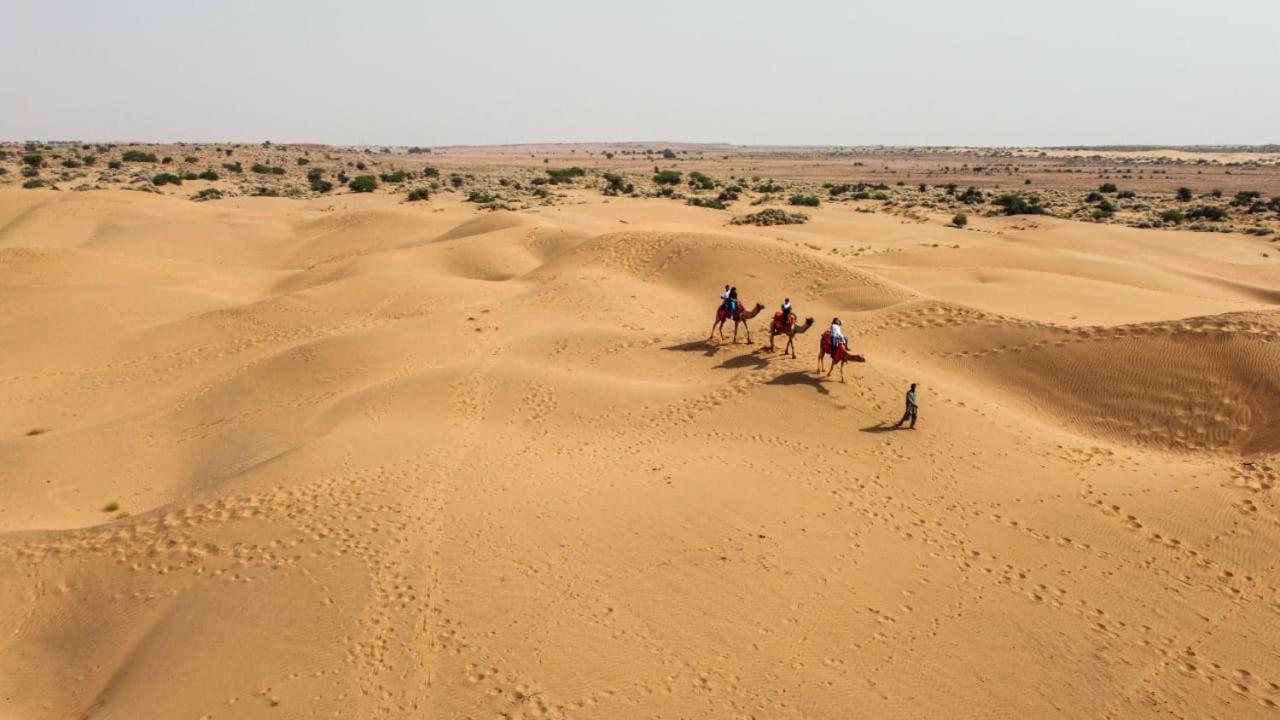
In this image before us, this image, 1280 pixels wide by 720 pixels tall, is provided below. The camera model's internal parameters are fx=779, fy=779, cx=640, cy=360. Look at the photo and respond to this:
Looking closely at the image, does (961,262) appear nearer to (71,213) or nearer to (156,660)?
(156,660)

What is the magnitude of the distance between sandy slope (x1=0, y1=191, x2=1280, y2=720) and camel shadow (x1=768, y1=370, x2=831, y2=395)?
349mm

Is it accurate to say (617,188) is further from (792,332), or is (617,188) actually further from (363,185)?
(792,332)

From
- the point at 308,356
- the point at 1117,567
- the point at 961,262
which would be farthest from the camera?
the point at 961,262

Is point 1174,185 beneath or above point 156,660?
above

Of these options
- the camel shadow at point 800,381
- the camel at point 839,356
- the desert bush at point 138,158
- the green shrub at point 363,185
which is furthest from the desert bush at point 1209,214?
the desert bush at point 138,158

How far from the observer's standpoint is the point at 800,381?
15.3m

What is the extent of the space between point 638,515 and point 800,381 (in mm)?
5579

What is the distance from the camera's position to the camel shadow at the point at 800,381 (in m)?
15.1

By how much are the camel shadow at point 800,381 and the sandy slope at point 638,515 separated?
35cm

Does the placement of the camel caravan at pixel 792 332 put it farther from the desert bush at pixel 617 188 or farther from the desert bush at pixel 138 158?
the desert bush at pixel 138 158

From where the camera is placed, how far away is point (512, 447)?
13.6m

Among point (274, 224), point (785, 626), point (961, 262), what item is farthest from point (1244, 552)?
point (274, 224)

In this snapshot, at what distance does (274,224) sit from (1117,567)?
4534 centimetres

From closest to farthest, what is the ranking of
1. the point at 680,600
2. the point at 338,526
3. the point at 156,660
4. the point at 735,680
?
the point at 735,680 < the point at 156,660 < the point at 680,600 < the point at 338,526
